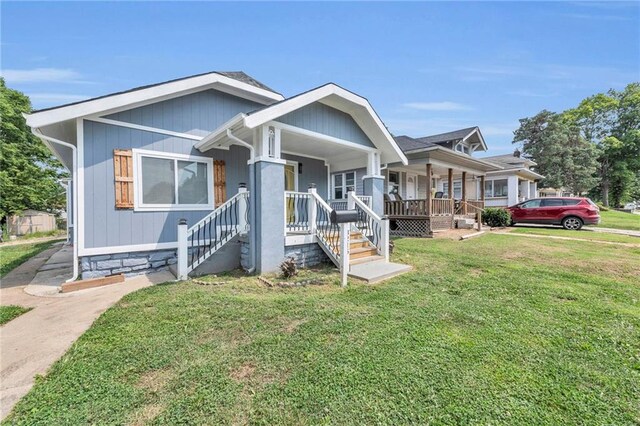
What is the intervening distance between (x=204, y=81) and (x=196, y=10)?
2886mm

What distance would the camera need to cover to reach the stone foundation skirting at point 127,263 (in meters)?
5.63

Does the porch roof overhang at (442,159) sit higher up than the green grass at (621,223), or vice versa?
the porch roof overhang at (442,159)

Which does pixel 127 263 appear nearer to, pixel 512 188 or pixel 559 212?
pixel 559 212

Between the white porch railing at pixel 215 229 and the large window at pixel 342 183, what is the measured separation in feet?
15.6

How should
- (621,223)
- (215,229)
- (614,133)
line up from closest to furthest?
(215,229) → (621,223) → (614,133)

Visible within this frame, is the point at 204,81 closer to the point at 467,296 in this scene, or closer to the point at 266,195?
the point at 266,195

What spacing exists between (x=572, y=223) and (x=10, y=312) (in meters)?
19.8

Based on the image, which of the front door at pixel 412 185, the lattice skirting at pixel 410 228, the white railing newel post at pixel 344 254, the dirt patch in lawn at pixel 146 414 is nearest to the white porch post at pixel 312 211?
the white railing newel post at pixel 344 254

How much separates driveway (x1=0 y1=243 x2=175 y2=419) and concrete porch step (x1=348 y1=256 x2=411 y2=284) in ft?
13.4

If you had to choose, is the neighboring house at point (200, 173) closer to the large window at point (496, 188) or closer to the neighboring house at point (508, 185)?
the neighboring house at point (508, 185)

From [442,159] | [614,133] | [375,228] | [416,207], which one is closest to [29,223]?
[375,228]

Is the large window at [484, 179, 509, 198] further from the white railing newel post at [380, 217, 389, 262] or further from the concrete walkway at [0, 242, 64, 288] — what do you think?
the concrete walkway at [0, 242, 64, 288]

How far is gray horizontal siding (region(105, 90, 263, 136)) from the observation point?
6266 mm

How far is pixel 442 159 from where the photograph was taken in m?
12.4
